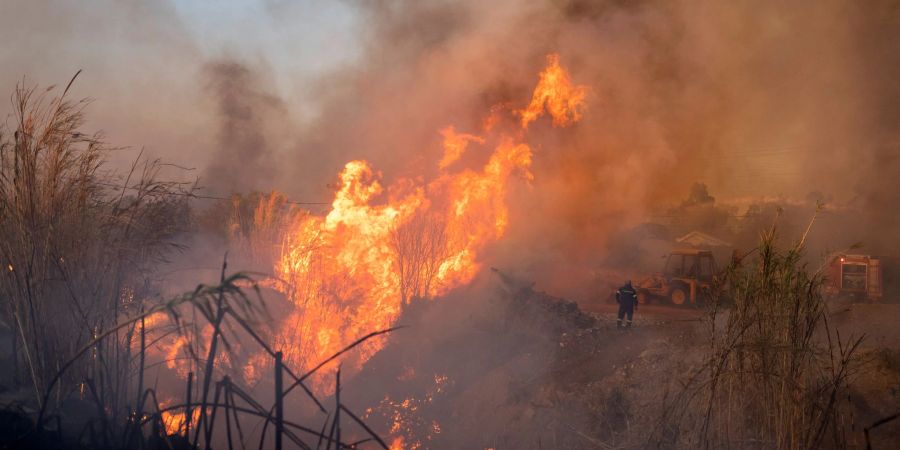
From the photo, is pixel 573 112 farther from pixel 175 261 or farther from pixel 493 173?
pixel 175 261

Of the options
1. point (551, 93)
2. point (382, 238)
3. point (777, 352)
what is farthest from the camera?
point (551, 93)

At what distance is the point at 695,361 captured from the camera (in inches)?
540

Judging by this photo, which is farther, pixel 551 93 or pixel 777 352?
pixel 551 93

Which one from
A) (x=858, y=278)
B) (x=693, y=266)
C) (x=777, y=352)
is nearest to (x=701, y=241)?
(x=858, y=278)

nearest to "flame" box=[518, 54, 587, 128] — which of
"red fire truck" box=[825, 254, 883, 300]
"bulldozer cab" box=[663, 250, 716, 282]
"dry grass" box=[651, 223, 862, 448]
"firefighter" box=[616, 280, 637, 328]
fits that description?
"bulldozer cab" box=[663, 250, 716, 282]

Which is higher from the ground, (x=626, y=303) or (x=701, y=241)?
(x=701, y=241)

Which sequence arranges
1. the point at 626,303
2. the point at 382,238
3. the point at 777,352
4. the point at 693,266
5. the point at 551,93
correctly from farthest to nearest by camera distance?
1. the point at 693,266
2. the point at 551,93
3. the point at 382,238
4. the point at 626,303
5. the point at 777,352

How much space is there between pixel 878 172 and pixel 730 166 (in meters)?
12.1

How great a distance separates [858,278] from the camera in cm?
2616

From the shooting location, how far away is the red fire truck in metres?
25.8

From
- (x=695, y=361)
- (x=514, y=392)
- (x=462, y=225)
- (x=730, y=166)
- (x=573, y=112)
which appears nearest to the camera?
(x=695, y=361)

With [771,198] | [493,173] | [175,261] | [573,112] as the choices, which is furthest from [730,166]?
[175,261]

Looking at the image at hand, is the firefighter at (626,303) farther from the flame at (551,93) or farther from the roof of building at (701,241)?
the roof of building at (701,241)

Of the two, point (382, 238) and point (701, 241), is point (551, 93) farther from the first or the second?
point (701, 241)
